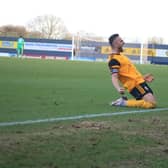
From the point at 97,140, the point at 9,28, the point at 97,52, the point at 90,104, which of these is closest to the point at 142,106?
the point at 90,104

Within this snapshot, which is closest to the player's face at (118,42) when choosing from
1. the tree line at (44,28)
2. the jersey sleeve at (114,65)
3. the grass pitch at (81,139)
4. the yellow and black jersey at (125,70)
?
the yellow and black jersey at (125,70)

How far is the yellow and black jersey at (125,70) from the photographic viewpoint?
10.0 metres

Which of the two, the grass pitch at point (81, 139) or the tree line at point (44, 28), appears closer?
the grass pitch at point (81, 139)

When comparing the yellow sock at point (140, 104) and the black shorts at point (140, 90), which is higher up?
the black shorts at point (140, 90)

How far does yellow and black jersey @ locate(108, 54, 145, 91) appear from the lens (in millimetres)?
10000

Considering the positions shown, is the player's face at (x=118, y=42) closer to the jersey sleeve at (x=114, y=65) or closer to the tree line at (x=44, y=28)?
the jersey sleeve at (x=114, y=65)

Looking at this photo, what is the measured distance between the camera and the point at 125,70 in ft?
33.2

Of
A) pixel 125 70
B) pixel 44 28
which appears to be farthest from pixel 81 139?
pixel 44 28

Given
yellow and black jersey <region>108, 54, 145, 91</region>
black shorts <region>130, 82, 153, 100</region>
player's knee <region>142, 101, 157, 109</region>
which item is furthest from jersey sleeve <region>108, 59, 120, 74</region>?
player's knee <region>142, 101, 157, 109</region>

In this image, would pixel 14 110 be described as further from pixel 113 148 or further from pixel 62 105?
pixel 113 148

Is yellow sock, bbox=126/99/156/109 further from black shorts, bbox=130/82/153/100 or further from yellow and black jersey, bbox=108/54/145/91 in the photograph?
yellow and black jersey, bbox=108/54/145/91

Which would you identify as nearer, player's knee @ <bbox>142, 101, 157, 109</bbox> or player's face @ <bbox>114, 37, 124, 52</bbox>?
player's knee @ <bbox>142, 101, 157, 109</bbox>

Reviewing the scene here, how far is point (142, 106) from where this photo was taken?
9797 mm

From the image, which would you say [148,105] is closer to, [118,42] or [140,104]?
[140,104]
